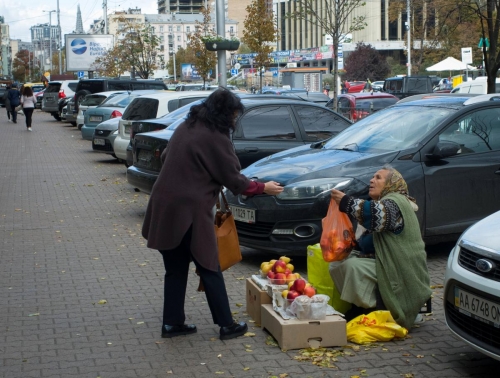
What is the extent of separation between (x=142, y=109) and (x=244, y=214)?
8459 mm

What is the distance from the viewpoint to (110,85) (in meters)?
32.0

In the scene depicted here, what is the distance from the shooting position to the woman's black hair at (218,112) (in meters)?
5.51

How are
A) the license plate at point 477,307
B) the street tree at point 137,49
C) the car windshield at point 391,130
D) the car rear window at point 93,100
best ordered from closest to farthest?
the license plate at point 477,307, the car windshield at point 391,130, the car rear window at point 93,100, the street tree at point 137,49

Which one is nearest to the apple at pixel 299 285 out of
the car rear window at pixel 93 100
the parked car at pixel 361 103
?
the parked car at pixel 361 103

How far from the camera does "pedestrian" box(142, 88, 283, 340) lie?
5.46m

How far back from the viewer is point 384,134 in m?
8.52

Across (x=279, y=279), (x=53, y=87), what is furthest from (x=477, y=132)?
(x=53, y=87)

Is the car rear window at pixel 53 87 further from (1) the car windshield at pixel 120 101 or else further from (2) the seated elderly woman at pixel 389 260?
(2) the seated elderly woman at pixel 389 260

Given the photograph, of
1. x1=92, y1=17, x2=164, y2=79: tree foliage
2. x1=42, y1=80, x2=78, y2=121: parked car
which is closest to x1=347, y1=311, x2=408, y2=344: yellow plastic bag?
x1=42, y1=80, x2=78, y2=121: parked car

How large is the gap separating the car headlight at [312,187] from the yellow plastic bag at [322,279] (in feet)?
4.39

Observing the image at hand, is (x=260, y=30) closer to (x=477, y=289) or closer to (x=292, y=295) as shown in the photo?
(x=292, y=295)

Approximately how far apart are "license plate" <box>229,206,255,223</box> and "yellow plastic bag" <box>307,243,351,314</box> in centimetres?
160

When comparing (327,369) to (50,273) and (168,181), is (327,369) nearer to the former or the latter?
(168,181)

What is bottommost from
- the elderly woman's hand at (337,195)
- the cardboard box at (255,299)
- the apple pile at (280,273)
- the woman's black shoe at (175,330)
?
the woman's black shoe at (175,330)
